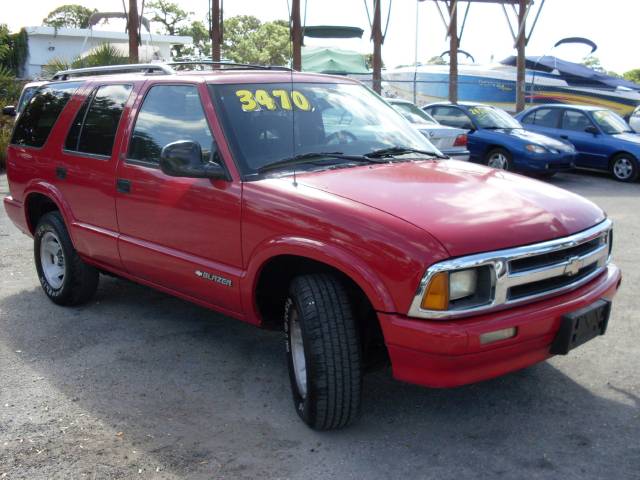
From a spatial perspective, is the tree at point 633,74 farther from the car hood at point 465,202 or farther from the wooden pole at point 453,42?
the car hood at point 465,202

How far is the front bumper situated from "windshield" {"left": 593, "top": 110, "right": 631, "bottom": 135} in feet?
38.6

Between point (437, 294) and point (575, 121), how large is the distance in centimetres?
1237

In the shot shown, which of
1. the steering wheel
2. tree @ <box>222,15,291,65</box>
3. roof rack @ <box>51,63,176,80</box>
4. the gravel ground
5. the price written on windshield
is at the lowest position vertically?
the gravel ground

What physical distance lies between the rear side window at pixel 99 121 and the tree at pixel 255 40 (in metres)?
47.9

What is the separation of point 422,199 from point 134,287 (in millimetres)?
3520

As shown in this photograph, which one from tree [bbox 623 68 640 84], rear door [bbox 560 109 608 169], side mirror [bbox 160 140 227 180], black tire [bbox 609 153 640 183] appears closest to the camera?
side mirror [bbox 160 140 227 180]

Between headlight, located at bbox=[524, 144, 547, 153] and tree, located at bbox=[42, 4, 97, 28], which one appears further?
tree, located at bbox=[42, 4, 97, 28]

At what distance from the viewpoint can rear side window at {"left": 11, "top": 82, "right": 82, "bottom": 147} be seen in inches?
218

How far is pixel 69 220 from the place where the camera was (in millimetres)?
5262

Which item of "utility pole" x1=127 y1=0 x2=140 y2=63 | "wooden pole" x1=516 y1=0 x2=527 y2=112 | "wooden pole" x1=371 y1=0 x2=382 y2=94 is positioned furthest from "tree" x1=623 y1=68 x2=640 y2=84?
"utility pole" x1=127 y1=0 x2=140 y2=63

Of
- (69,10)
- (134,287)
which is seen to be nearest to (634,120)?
(134,287)

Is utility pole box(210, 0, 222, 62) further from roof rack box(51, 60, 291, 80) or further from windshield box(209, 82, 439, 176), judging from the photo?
windshield box(209, 82, 439, 176)

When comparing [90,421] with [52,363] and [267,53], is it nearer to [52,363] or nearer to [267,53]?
[52,363]

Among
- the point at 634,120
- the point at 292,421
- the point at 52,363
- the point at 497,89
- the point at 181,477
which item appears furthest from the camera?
the point at 497,89
